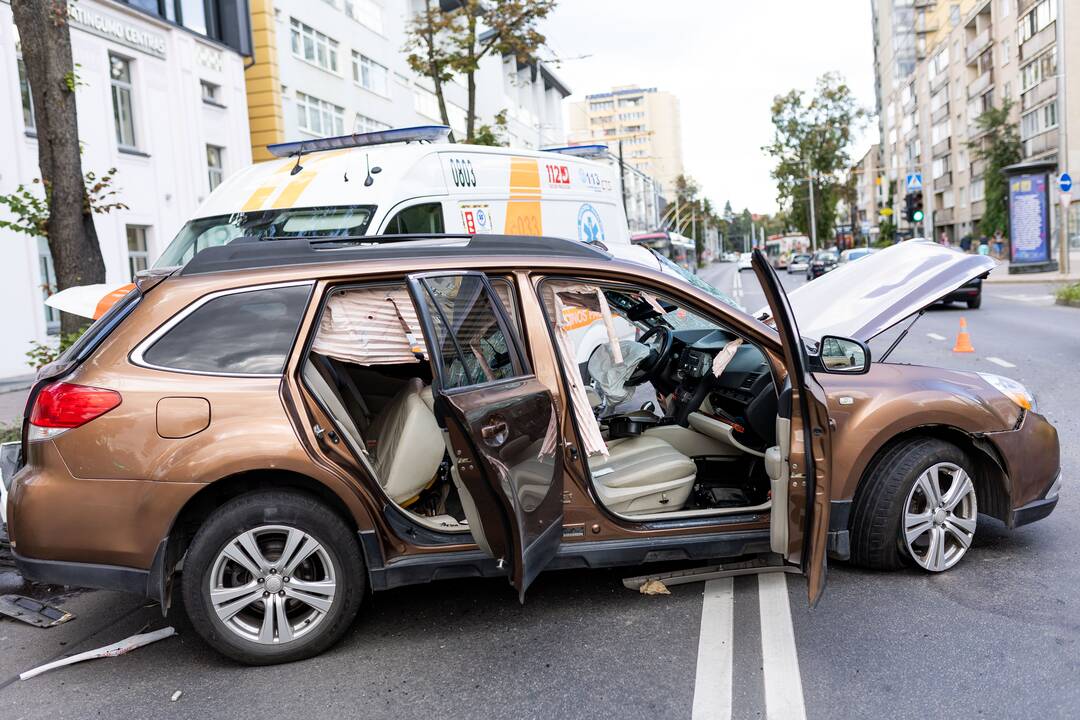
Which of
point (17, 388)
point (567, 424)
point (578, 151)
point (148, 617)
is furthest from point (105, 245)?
point (567, 424)

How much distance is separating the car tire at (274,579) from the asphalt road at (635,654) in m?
0.13

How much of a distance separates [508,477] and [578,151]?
8229mm

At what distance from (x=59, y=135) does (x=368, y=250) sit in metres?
5.55

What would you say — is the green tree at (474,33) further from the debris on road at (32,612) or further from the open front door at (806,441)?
the open front door at (806,441)

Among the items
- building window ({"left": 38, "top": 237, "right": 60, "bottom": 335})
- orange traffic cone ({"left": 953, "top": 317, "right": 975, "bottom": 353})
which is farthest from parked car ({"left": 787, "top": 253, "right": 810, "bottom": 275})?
building window ({"left": 38, "top": 237, "right": 60, "bottom": 335})

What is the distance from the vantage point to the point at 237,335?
152 inches

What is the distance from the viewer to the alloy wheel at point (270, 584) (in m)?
3.72

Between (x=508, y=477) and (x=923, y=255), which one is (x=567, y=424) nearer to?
(x=508, y=477)

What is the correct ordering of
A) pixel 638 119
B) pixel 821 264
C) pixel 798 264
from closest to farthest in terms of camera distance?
pixel 821 264 < pixel 798 264 < pixel 638 119

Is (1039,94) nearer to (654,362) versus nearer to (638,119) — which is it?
(654,362)

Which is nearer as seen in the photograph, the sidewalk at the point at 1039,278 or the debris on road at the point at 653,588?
the debris on road at the point at 653,588

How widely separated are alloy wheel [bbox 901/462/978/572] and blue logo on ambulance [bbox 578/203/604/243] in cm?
595

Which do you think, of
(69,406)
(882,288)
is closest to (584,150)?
(882,288)

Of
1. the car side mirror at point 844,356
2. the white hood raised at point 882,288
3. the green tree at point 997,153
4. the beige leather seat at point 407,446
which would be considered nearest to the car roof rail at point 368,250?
the beige leather seat at point 407,446
